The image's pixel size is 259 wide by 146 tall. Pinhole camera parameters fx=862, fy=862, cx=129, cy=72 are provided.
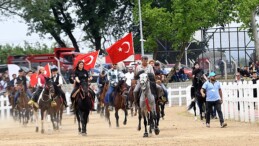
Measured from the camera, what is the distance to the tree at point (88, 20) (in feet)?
249

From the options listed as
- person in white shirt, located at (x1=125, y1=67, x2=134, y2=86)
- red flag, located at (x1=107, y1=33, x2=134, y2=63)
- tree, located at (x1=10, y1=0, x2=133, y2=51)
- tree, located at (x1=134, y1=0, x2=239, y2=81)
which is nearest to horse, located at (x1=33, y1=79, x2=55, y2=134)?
person in white shirt, located at (x1=125, y1=67, x2=134, y2=86)

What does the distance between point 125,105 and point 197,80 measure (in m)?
3.56

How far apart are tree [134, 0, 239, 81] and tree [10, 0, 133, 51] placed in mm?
14351

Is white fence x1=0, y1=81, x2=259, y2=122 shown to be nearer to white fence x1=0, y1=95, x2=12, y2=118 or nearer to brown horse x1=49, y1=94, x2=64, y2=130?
brown horse x1=49, y1=94, x2=64, y2=130

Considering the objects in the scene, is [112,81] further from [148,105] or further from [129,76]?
[148,105]

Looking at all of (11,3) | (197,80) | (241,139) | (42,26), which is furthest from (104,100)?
(42,26)

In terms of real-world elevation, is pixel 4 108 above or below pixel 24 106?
below

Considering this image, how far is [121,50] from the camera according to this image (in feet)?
131

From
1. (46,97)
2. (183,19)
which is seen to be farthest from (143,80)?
(183,19)

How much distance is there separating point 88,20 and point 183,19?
19.5 metres

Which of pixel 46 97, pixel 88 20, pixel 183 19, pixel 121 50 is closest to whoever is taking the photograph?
pixel 46 97

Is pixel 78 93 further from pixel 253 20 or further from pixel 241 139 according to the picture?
pixel 253 20

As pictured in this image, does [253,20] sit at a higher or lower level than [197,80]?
higher

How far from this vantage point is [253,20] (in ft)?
208
